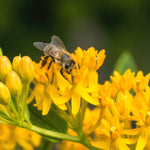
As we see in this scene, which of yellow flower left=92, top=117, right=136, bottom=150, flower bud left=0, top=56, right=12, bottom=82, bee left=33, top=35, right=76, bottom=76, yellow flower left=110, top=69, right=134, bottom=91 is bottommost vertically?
yellow flower left=92, top=117, right=136, bottom=150

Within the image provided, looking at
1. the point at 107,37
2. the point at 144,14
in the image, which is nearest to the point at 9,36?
the point at 107,37

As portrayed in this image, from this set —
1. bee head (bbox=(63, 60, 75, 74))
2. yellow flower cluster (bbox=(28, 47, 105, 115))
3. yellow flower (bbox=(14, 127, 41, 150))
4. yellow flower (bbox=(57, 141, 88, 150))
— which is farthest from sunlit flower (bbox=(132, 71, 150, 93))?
yellow flower (bbox=(14, 127, 41, 150))

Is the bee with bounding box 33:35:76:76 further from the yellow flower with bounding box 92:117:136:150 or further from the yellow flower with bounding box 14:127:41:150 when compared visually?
the yellow flower with bounding box 14:127:41:150

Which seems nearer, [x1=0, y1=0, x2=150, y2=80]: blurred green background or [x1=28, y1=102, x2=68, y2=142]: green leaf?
[x1=28, y1=102, x2=68, y2=142]: green leaf

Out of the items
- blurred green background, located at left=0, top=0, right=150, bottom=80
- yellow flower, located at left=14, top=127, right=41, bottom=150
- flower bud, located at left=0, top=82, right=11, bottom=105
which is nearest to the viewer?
flower bud, located at left=0, top=82, right=11, bottom=105

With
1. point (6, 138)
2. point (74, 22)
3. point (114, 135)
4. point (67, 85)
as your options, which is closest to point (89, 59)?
point (67, 85)

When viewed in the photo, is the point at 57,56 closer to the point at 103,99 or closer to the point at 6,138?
the point at 103,99

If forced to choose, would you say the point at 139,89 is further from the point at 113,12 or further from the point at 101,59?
the point at 113,12
